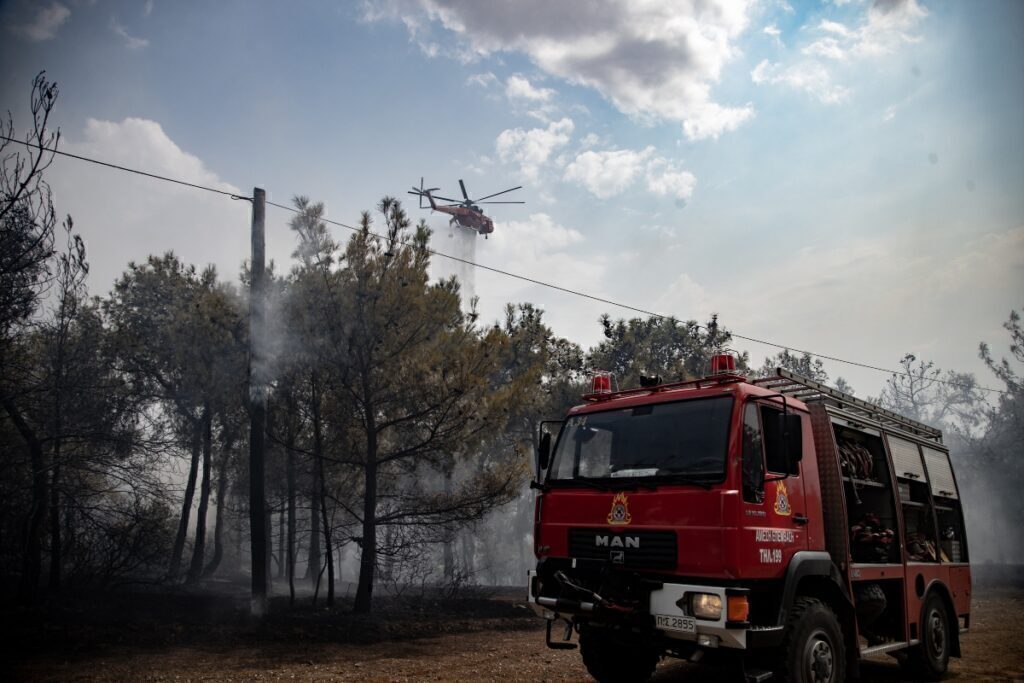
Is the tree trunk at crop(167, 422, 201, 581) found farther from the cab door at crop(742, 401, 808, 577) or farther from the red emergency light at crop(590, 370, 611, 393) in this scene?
the cab door at crop(742, 401, 808, 577)

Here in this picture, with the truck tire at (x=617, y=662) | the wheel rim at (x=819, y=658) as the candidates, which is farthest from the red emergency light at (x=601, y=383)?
the wheel rim at (x=819, y=658)

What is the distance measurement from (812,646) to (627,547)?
5.78 ft

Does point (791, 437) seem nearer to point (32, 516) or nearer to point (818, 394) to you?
point (818, 394)

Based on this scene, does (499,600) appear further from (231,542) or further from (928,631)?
(231,542)

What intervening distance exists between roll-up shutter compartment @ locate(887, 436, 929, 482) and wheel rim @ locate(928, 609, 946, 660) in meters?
1.62

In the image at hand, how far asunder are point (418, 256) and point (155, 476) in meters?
6.35

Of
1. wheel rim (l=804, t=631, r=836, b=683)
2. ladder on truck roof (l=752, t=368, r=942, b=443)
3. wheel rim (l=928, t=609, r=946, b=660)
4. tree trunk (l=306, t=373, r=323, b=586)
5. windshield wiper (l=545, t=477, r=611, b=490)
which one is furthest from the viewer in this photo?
tree trunk (l=306, t=373, r=323, b=586)

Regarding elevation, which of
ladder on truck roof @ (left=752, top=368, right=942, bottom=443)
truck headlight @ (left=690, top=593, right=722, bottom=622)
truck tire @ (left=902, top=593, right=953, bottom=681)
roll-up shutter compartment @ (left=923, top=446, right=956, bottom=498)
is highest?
ladder on truck roof @ (left=752, top=368, right=942, bottom=443)

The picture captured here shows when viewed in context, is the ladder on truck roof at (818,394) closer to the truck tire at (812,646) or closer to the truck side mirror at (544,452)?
the truck tire at (812,646)

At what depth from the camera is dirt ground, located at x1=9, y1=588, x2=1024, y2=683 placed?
26.5 feet

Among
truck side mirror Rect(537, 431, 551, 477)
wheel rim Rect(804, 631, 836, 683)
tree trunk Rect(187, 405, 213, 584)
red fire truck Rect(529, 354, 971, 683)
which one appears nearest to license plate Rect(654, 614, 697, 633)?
red fire truck Rect(529, 354, 971, 683)

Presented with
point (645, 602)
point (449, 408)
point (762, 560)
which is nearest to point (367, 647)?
point (449, 408)

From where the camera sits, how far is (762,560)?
5.45 meters

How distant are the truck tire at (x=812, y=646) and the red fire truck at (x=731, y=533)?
0.02 metres
